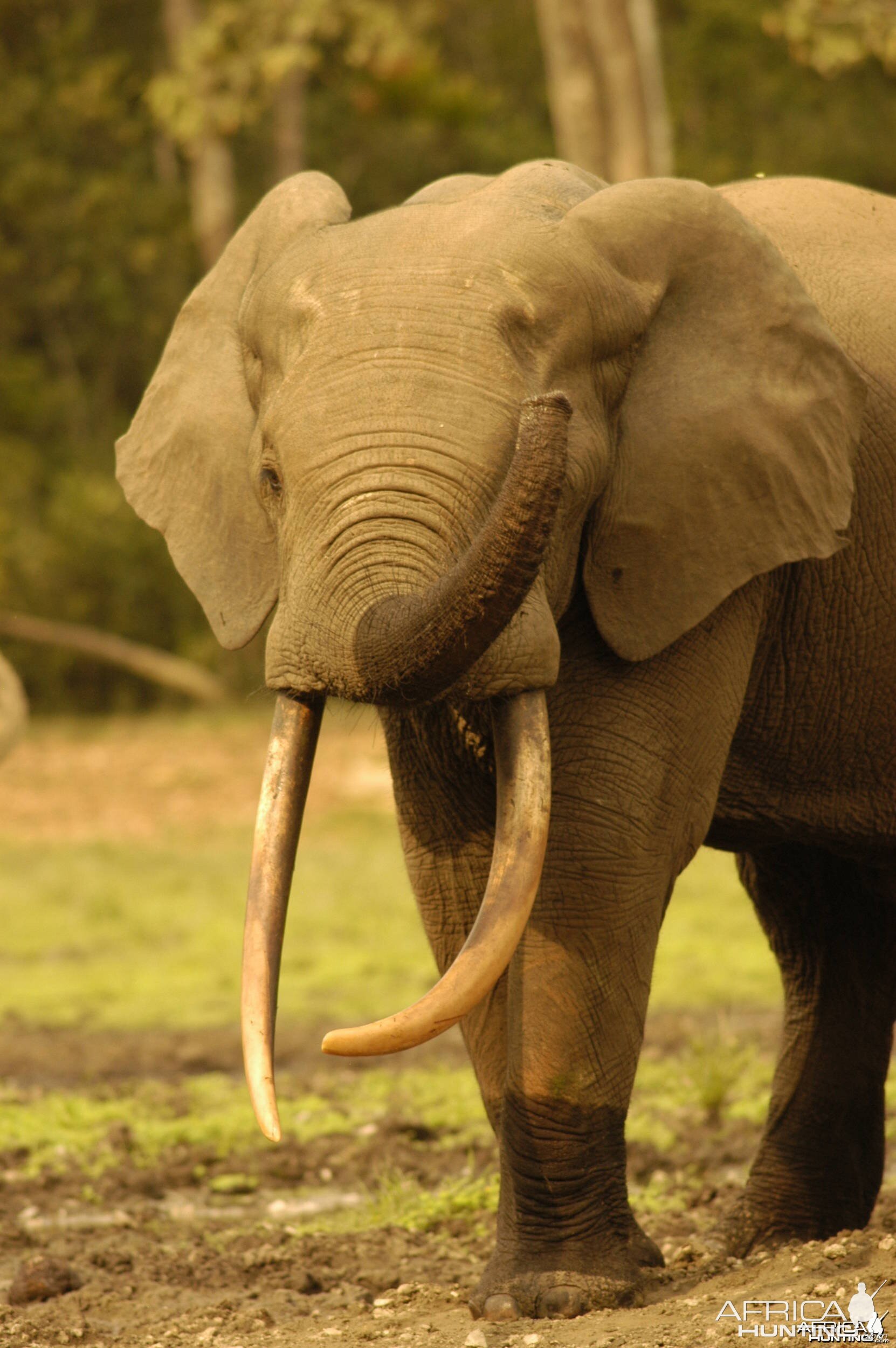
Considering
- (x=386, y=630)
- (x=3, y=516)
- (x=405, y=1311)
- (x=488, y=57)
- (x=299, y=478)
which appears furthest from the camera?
(x=488, y=57)

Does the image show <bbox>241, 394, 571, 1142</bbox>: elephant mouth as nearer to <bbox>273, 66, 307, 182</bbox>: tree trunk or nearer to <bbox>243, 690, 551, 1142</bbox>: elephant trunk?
<bbox>243, 690, 551, 1142</bbox>: elephant trunk

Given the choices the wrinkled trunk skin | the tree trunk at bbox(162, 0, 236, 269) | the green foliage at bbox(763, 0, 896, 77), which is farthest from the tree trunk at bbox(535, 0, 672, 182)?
the wrinkled trunk skin

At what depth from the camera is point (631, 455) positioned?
464 centimetres

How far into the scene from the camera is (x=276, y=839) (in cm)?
439

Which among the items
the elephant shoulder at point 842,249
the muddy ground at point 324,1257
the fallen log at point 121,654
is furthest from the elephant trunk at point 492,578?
the fallen log at point 121,654

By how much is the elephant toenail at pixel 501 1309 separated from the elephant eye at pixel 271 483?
1.87 metres

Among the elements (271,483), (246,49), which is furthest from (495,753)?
(246,49)

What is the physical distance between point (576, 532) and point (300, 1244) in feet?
8.22

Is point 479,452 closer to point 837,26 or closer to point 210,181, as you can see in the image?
point 837,26

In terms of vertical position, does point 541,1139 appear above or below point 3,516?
above

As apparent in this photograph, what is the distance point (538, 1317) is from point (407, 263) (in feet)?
7.73

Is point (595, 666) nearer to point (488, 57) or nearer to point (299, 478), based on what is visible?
point (299, 478)

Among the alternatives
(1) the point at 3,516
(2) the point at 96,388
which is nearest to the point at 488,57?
(2) the point at 96,388

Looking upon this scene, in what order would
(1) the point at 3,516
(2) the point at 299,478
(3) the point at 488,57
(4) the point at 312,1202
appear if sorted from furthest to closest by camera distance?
1. (3) the point at 488,57
2. (1) the point at 3,516
3. (4) the point at 312,1202
4. (2) the point at 299,478
